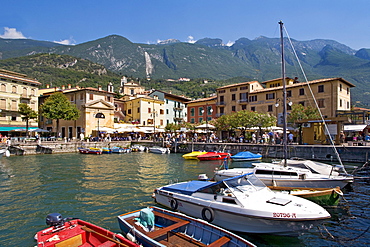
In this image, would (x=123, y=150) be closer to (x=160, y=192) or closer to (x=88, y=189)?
(x=88, y=189)

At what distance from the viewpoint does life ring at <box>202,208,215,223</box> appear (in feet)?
32.1

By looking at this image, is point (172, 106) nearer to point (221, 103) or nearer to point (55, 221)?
point (221, 103)

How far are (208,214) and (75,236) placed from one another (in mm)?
5107

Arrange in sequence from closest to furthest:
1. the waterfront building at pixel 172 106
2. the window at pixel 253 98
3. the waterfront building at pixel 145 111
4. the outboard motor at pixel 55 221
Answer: the outboard motor at pixel 55 221 < the window at pixel 253 98 < the waterfront building at pixel 145 111 < the waterfront building at pixel 172 106

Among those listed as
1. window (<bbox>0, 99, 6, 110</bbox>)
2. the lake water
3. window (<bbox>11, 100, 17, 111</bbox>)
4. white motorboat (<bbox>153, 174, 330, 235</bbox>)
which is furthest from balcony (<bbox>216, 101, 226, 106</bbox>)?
white motorboat (<bbox>153, 174, 330, 235</bbox>)

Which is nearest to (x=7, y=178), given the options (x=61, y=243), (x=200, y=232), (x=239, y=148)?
(x=61, y=243)

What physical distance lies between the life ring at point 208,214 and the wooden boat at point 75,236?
3.94 meters

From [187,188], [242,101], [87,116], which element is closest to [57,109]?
[87,116]

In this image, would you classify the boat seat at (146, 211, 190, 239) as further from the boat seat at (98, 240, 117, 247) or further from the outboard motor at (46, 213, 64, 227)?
the outboard motor at (46, 213, 64, 227)

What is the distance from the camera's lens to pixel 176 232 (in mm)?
8250

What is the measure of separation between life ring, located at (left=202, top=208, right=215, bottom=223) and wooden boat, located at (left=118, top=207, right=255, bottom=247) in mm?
1625

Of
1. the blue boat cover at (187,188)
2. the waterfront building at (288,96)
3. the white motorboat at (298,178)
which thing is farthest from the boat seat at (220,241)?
the waterfront building at (288,96)

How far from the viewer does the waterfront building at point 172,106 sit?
237 feet

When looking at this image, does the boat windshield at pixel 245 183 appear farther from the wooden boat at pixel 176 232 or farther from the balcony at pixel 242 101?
the balcony at pixel 242 101
